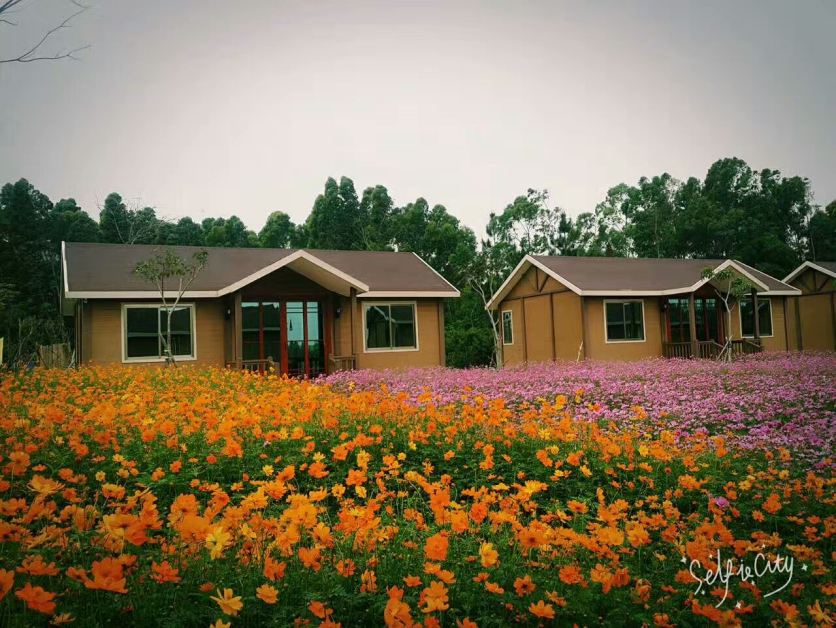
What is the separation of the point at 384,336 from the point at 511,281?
745cm

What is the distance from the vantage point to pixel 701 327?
838 inches

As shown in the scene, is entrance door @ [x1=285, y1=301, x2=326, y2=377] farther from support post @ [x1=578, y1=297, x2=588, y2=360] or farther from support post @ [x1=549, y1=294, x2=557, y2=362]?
support post @ [x1=549, y1=294, x2=557, y2=362]

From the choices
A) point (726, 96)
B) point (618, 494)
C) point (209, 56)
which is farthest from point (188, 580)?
point (726, 96)

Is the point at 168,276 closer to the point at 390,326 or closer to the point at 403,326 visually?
the point at 390,326

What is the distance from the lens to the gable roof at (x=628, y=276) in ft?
63.0

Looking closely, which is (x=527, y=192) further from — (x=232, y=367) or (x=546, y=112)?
(x=232, y=367)

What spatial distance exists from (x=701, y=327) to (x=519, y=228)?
1662 centimetres

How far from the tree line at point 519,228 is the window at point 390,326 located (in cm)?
922

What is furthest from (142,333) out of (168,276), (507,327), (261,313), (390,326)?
(507,327)

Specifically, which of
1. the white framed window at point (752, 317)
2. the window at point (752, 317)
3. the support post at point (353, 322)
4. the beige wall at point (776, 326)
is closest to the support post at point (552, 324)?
the beige wall at point (776, 326)

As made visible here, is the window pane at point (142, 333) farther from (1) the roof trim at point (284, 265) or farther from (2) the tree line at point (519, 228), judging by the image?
(2) the tree line at point (519, 228)

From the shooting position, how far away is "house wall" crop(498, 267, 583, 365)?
19703 millimetres

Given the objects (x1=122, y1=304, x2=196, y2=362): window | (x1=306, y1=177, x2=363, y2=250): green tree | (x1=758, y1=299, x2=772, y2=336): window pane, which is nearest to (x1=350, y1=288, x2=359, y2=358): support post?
(x1=122, y1=304, x2=196, y2=362): window

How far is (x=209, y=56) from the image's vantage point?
5.74 m
